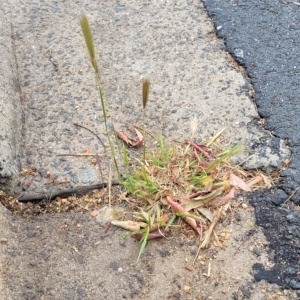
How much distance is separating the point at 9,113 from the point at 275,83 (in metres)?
0.96

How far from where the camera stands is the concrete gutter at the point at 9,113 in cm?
169

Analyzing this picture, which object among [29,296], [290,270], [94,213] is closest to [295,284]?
[290,270]

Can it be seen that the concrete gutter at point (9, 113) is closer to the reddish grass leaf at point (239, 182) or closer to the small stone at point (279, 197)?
the reddish grass leaf at point (239, 182)

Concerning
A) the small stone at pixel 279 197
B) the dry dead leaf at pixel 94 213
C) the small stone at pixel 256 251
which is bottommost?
the dry dead leaf at pixel 94 213

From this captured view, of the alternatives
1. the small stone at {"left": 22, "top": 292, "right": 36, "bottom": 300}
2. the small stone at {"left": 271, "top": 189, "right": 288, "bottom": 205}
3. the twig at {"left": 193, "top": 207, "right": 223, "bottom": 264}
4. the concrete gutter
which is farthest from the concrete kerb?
the small stone at {"left": 22, "top": 292, "right": 36, "bottom": 300}

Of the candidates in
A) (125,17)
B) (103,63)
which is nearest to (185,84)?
(103,63)

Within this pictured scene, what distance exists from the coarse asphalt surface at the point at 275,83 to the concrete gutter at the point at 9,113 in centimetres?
77

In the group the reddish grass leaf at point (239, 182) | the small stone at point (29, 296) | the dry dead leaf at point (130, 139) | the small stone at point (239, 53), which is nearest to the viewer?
the small stone at point (29, 296)

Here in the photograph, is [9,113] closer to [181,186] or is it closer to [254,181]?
[181,186]

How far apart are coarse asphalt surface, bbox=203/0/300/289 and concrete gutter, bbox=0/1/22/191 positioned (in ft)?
2.54

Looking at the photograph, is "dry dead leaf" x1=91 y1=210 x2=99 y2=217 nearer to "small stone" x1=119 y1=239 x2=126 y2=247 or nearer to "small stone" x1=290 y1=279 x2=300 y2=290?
"small stone" x1=119 y1=239 x2=126 y2=247

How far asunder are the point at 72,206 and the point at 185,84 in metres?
0.65

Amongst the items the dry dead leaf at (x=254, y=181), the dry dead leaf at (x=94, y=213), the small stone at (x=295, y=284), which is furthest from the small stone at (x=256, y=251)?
the dry dead leaf at (x=94, y=213)

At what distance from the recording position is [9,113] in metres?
1.83
